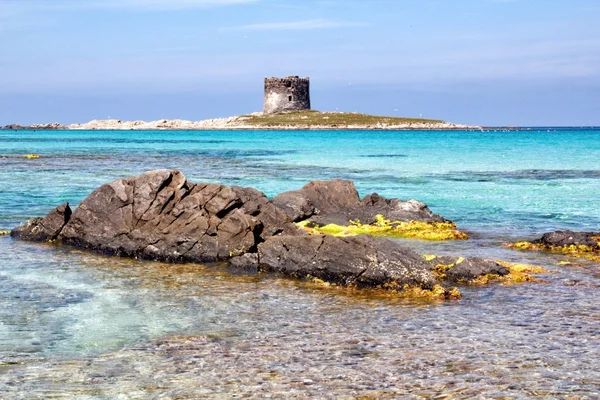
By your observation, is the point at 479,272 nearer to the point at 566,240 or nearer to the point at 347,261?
the point at 347,261

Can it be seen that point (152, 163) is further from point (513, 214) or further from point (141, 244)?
point (141, 244)

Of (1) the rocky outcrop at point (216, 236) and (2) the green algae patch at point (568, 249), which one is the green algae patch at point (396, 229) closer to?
(2) the green algae patch at point (568, 249)

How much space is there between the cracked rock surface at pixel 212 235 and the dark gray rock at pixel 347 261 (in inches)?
0.9

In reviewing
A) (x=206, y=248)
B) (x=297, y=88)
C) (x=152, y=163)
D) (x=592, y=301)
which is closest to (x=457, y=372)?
(x=592, y=301)

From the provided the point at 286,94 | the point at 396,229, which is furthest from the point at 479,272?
the point at 286,94

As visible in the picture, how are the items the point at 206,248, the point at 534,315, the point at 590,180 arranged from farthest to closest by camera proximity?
the point at 590,180 < the point at 206,248 < the point at 534,315

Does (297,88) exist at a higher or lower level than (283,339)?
higher

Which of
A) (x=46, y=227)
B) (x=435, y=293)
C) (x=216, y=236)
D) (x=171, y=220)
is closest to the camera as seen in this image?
(x=435, y=293)

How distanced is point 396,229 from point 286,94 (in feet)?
546

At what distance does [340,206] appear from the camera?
2694 centimetres

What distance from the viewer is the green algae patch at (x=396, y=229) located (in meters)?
23.6

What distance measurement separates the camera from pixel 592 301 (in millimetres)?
15039

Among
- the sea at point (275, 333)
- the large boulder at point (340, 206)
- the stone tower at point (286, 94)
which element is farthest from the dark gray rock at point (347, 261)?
the stone tower at point (286, 94)

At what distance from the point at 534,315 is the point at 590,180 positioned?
114 feet
